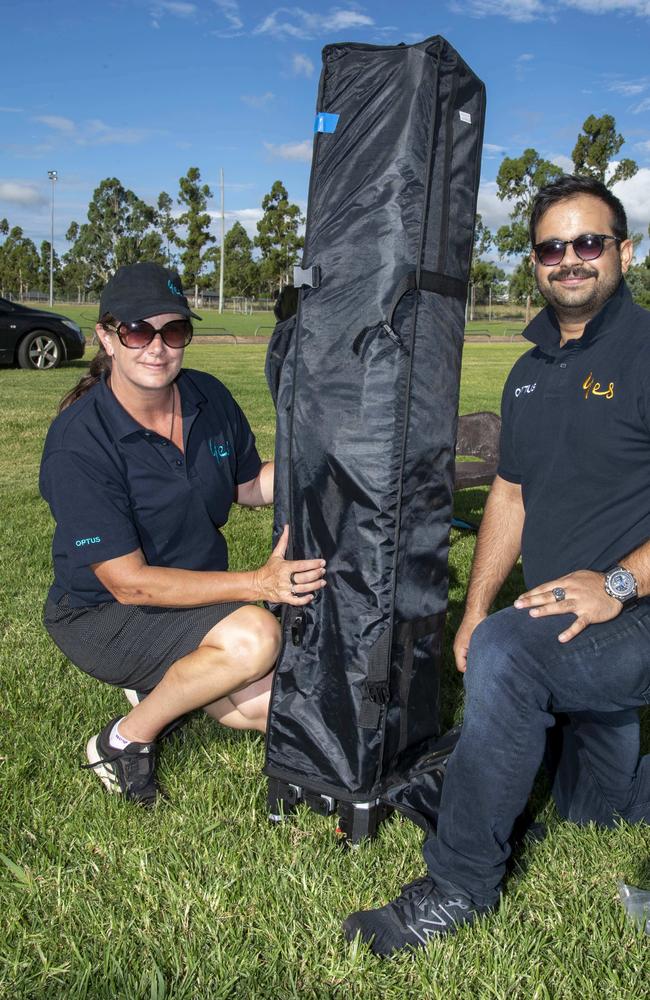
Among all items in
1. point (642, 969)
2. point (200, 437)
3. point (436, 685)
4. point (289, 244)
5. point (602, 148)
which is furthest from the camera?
point (289, 244)

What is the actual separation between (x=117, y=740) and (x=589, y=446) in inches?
70.1

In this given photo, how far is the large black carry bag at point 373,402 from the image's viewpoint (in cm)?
255

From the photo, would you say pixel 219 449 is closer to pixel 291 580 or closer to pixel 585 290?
pixel 291 580

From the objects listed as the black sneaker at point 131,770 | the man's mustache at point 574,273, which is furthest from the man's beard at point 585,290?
the black sneaker at point 131,770

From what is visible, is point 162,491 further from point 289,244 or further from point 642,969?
point 289,244

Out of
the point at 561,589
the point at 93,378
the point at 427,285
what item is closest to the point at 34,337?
the point at 93,378

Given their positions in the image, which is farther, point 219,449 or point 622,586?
point 219,449

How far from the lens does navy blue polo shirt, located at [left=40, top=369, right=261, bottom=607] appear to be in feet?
9.44

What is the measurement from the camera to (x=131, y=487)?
2.99 m

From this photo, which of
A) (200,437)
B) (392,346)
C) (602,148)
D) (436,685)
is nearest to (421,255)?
(392,346)

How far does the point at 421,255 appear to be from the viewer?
258cm

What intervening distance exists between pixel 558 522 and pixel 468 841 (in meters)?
0.90

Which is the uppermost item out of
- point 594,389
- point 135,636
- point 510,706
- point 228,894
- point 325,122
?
point 325,122

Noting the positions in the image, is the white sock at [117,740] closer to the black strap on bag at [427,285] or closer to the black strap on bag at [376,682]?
the black strap on bag at [376,682]
